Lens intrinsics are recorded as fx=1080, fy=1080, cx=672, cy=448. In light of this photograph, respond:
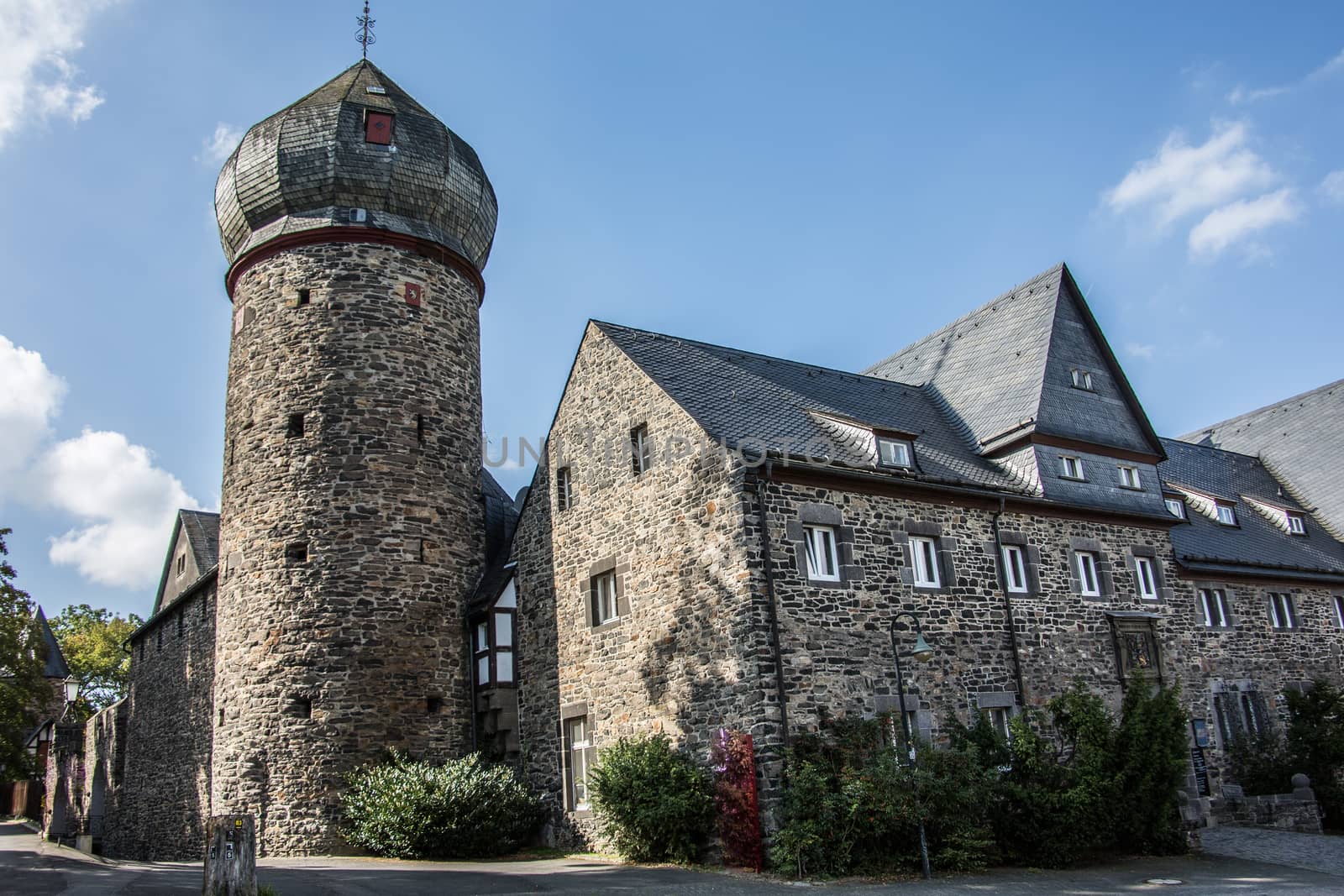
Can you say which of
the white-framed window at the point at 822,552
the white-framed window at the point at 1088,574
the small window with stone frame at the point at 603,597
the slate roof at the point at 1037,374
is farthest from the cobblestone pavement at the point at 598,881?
the slate roof at the point at 1037,374

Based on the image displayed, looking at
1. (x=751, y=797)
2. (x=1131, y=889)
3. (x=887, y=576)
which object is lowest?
(x=1131, y=889)

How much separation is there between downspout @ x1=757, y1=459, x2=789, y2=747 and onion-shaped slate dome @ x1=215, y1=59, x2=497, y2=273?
964 cm

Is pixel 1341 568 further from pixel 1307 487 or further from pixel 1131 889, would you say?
pixel 1131 889

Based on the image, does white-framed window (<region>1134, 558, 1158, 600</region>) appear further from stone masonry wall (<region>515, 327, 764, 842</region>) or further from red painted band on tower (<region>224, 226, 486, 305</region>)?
red painted band on tower (<region>224, 226, 486, 305</region>)

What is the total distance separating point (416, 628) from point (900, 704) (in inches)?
340

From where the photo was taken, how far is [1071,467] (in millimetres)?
20031

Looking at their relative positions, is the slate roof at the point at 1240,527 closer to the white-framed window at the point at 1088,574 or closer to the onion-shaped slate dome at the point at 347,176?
the white-framed window at the point at 1088,574

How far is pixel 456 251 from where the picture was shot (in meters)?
21.8

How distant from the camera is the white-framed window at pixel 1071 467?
65.0ft

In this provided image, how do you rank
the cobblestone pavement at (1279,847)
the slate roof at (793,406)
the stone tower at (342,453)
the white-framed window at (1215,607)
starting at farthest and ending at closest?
the white-framed window at (1215,607), the stone tower at (342,453), the slate roof at (793,406), the cobblestone pavement at (1279,847)

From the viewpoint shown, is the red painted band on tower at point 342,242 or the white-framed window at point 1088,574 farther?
the red painted band on tower at point 342,242

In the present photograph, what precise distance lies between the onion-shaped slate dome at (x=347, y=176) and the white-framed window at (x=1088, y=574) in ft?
43.3

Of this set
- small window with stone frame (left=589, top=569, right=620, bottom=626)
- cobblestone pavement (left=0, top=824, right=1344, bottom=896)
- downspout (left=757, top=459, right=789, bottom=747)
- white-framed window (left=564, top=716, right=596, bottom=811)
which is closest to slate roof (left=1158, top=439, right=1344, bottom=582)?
cobblestone pavement (left=0, top=824, right=1344, bottom=896)

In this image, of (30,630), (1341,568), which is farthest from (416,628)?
(1341,568)
